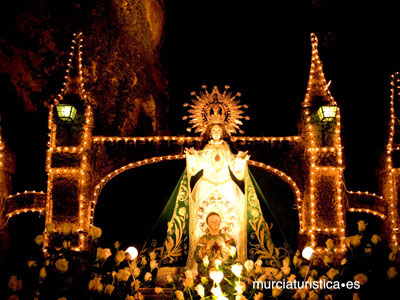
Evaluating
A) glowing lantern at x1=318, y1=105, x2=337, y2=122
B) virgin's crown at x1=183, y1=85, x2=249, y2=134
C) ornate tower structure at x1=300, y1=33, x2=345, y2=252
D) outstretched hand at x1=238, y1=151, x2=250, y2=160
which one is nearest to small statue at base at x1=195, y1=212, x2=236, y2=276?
outstretched hand at x1=238, y1=151, x2=250, y2=160

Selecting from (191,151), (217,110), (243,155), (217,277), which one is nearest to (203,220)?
(191,151)

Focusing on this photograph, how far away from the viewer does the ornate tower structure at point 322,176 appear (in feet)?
30.1

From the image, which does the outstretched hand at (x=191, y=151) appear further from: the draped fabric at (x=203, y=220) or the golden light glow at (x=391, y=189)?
the golden light glow at (x=391, y=189)

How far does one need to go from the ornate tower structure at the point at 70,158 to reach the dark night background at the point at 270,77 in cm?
108

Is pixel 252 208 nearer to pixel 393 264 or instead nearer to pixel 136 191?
pixel 136 191

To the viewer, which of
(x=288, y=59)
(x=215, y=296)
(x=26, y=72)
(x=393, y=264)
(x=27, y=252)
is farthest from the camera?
(x=288, y=59)

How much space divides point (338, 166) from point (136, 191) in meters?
4.60

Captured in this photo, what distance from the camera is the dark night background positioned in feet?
40.4

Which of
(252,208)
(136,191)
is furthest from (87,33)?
(252,208)

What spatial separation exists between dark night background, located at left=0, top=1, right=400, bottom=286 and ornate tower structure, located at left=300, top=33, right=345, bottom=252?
1964 millimetres

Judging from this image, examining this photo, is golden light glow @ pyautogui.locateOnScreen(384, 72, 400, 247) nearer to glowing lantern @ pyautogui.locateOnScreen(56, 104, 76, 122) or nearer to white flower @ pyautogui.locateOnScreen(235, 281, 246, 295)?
white flower @ pyautogui.locateOnScreen(235, 281, 246, 295)

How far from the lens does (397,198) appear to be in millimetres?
9828

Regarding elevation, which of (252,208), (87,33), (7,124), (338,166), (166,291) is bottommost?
(166,291)

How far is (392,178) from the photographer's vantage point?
9938 mm
